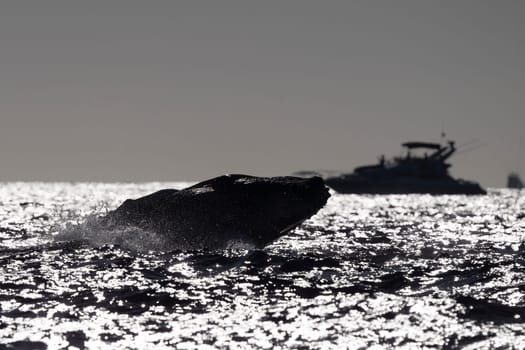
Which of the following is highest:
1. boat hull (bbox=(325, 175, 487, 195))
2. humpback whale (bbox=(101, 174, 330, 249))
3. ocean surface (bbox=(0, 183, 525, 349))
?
boat hull (bbox=(325, 175, 487, 195))

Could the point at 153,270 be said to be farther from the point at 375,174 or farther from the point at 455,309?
the point at 375,174

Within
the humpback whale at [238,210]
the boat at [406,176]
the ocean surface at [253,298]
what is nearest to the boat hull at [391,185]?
the boat at [406,176]

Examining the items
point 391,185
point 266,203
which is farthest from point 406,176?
point 266,203

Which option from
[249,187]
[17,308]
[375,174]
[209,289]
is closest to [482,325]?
[209,289]

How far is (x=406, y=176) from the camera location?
13800cm

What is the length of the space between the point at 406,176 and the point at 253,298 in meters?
126

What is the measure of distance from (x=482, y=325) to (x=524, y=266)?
967 cm

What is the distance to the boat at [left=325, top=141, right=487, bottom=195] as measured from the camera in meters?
137

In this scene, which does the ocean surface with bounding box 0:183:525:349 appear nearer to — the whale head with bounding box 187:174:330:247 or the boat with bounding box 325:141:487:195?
the whale head with bounding box 187:174:330:247

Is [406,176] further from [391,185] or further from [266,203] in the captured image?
[266,203]

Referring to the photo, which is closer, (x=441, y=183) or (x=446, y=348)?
(x=446, y=348)

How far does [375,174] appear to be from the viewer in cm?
13800

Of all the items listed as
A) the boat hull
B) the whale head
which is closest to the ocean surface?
the whale head

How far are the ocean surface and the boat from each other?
112 meters
